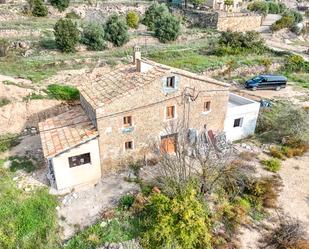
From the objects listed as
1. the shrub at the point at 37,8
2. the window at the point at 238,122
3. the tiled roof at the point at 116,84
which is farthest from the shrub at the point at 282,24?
the tiled roof at the point at 116,84

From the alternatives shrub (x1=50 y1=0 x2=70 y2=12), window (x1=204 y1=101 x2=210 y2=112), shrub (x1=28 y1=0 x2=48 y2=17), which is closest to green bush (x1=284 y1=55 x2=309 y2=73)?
window (x1=204 y1=101 x2=210 y2=112)

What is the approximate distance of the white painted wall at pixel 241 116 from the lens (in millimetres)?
23859

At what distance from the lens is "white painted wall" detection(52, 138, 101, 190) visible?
18.2m

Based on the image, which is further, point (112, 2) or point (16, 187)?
point (112, 2)

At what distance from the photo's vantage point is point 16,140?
24.0 meters

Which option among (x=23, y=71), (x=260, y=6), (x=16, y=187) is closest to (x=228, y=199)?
(x=16, y=187)

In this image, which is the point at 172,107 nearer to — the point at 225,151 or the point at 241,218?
the point at 225,151

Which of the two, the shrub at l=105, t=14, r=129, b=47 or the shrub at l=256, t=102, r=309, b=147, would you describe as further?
the shrub at l=105, t=14, r=129, b=47

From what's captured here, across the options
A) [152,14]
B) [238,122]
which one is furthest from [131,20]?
[238,122]

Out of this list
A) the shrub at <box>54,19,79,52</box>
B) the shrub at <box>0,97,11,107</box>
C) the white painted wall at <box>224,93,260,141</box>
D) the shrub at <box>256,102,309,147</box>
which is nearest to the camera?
the white painted wall at <box>224,93,260,141</box>

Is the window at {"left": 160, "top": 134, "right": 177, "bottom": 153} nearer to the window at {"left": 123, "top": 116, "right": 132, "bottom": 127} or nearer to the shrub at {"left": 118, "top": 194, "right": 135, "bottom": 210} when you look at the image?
the window at {"left": 123, "top": 116, "right": 132, "bottom": 127}

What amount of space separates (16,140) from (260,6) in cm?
6182

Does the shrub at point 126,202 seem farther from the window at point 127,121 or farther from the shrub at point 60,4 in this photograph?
the shrub at point 60,4

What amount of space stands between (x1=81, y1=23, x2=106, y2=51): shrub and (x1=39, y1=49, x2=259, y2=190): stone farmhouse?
666 inches
